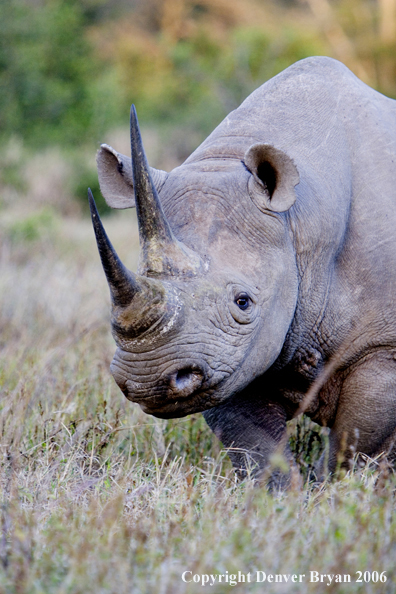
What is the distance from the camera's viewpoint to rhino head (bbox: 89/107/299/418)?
3.31 m

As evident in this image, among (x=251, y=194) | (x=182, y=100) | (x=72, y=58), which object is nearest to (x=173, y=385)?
(x=251, y=194)

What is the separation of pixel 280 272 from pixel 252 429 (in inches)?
39.8

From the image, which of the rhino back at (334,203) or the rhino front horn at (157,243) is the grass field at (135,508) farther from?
the rhino front horn at (157,243)

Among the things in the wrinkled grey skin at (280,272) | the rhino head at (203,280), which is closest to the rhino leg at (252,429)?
the wrinkled grey skin at (280,272)

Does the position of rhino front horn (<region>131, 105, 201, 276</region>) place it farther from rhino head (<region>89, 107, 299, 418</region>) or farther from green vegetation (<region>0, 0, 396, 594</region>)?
green vegetation (<region>0, 0, 396, 594</region>)

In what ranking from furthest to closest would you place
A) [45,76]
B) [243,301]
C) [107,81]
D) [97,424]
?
[107,81]
[45,76]
[97,424]
[243,301]

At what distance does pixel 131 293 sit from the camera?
10.7 ft

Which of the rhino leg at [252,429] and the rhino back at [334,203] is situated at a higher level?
the rhino back at [334,203]

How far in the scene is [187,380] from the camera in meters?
3.42

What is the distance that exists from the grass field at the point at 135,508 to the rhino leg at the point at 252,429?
0.80 feet

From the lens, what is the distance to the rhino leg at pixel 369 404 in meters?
4.07

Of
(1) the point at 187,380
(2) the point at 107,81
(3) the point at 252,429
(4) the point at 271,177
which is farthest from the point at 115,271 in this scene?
(2) the point at 107,81

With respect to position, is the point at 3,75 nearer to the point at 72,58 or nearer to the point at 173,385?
the point at 72,58

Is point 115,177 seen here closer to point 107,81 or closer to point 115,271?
point 115,271
